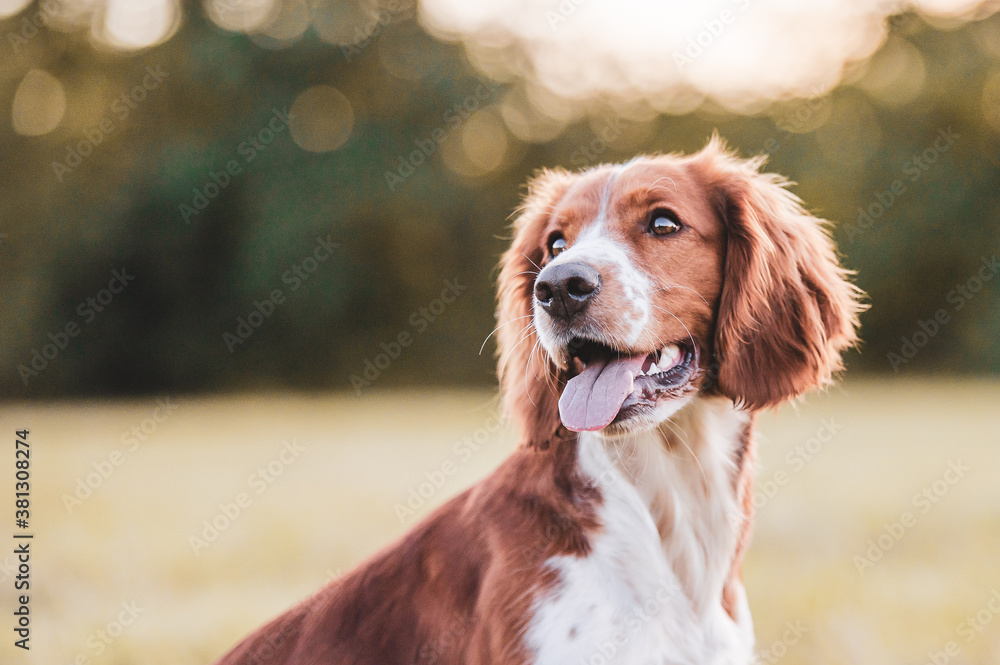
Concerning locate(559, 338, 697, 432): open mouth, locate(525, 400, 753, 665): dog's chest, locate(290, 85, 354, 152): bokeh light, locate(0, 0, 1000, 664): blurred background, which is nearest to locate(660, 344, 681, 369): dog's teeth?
locate(559, 338, 697, 432): open mouth

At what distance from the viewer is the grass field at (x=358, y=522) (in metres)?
5.02

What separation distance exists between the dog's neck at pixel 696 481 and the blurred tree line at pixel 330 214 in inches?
647

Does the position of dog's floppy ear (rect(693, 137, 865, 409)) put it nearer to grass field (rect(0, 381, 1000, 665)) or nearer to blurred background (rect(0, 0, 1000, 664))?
grass field (rect(0, 381, 1000, 665))

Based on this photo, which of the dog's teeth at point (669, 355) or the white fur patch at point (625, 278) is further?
the dog's teeth at point (669, 355)

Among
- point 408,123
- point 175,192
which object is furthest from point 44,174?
point 408,123

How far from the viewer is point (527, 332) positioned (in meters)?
3.58

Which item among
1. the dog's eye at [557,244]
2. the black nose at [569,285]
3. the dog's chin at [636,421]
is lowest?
the dog's chin at [636,421]

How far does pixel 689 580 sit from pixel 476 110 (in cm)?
1928

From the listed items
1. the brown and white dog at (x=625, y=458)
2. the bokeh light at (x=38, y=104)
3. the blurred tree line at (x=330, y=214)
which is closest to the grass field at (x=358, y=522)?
the brown and white dog at (x=625, y=458)

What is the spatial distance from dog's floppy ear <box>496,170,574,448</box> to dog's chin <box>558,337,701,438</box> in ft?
0.64

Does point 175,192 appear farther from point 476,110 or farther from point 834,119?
point 834,119

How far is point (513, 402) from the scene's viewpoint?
11.9 ft

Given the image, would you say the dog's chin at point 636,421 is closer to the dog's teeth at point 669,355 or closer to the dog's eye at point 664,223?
the dog's teeth at point 669,355

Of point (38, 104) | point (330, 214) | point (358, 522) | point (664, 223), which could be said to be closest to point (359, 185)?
point (330, 214)
